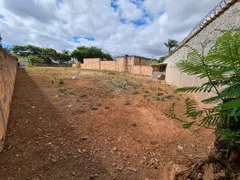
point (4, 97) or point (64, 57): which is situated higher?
point (64, 57)

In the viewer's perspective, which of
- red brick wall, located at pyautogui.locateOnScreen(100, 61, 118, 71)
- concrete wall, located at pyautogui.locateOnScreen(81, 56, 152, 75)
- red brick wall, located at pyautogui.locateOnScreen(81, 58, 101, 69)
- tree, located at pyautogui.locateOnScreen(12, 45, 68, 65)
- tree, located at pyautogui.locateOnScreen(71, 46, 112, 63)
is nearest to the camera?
concrete wall, located at pyautogui.locateOnScreen(81, 56, 152, 75)

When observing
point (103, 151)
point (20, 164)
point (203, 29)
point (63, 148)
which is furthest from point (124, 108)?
point (203, 29)

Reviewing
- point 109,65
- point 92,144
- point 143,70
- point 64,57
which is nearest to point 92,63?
point 109,65

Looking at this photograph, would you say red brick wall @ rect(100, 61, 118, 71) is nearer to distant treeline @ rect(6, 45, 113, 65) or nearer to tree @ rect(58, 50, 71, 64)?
distant treeline @ rect(6, 45, 113, 65)

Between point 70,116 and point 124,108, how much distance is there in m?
1.58

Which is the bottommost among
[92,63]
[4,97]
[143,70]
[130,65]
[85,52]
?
[4,97]

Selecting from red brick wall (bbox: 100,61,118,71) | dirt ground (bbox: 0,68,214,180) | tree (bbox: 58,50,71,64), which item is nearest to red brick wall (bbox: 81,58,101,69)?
red brick wall (bbox: 100,61,118,71)

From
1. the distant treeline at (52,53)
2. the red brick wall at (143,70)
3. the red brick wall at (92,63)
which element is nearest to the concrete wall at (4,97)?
the red brick wall at (143,70)

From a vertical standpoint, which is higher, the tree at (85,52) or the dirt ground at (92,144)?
the tree at (85,52)

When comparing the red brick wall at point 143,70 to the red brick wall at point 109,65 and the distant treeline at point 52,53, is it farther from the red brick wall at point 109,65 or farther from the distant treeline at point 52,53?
the distant treeline at point 52,53

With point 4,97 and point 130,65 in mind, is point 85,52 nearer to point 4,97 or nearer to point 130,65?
point 130,65

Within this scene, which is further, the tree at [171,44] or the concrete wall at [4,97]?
the tree at [171,44]

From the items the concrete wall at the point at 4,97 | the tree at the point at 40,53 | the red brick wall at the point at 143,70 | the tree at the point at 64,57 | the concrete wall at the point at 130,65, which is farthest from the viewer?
the tree at the point at 64,57

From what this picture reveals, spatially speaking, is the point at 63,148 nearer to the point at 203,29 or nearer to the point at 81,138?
the point at 81,138
